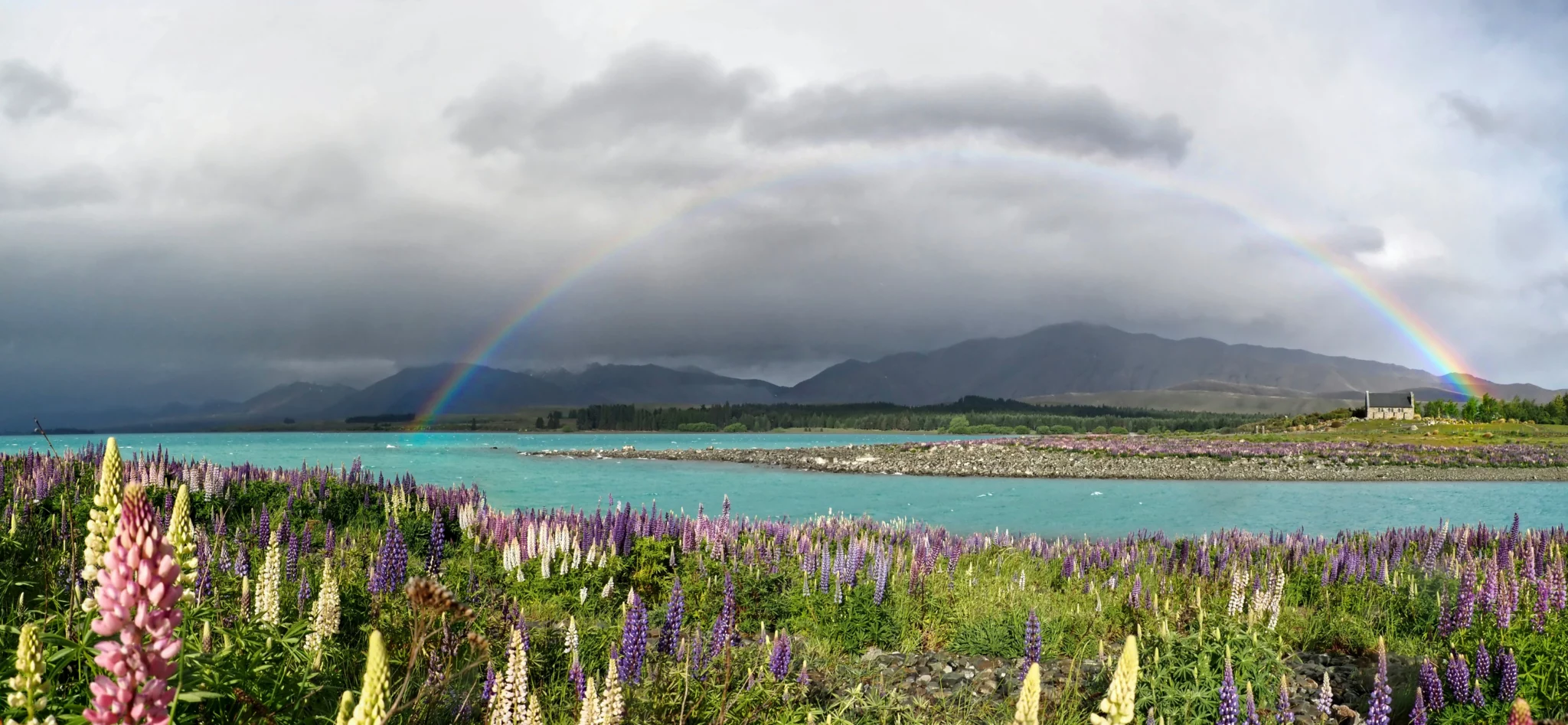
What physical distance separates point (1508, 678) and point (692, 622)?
6886 millimetres

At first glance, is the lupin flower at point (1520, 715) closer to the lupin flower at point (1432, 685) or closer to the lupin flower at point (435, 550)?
the lupin flower at point (1432, 685)

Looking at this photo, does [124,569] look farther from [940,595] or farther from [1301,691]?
[940,595]

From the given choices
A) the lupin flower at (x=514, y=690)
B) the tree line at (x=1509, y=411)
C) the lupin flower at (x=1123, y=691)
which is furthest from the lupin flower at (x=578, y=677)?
the tree line at (x=1509, y=411)

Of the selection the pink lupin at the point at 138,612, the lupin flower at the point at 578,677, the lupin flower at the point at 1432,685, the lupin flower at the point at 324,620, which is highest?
the pink lupin at the point at 138,612

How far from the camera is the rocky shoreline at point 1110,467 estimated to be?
170ft

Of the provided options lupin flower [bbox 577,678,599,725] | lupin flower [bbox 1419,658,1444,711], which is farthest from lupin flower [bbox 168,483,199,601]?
lupin flower [bbox 1419,658,1444,711]

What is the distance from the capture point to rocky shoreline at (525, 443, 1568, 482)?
170 ft

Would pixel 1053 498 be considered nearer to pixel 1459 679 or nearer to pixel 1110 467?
pixel 1110 467

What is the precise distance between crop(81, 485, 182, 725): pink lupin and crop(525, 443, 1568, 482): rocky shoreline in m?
55.1

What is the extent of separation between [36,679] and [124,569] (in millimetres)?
622

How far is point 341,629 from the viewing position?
682 centimetres

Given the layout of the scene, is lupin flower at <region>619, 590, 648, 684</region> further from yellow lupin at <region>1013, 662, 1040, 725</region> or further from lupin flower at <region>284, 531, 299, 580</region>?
lupin flower at <region>284, 531, 299, 580</region>

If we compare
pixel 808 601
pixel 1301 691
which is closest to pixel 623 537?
pixel 808 601

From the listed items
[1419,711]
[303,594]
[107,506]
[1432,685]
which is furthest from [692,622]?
[107,506]
